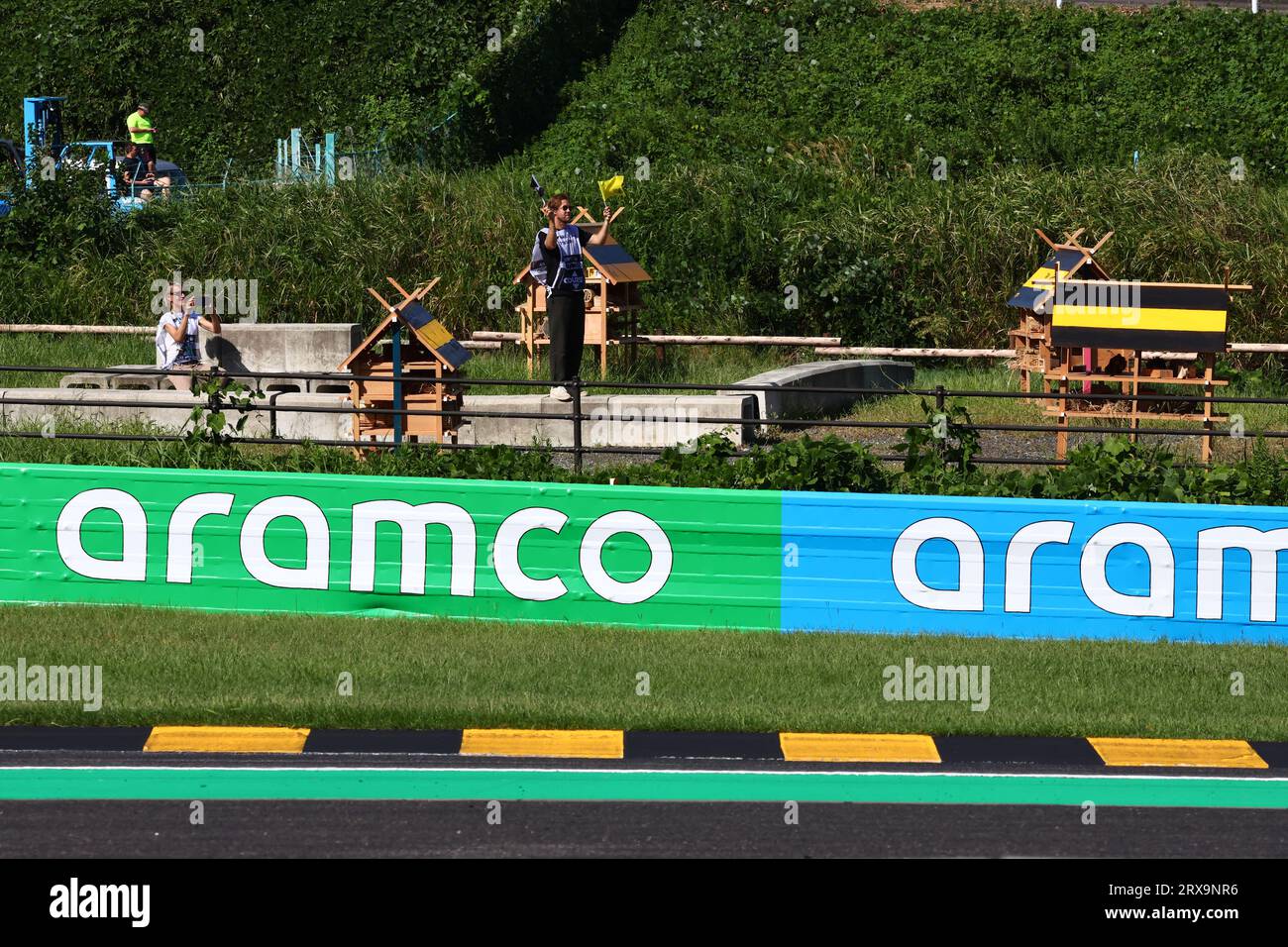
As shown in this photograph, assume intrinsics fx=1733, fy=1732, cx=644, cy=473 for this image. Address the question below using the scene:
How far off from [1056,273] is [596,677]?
11.2m

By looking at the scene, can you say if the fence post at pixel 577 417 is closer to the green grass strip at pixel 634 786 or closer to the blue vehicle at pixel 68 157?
the green grass strip at pixel 634 786

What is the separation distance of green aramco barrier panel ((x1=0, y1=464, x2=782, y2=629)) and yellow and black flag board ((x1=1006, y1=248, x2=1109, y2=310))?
9.50m

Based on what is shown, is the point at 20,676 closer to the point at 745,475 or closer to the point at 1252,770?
the point at 745,475

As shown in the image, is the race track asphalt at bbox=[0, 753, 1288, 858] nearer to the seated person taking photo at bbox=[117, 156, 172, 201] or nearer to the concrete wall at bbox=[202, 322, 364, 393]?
the concrete wall at bbox=[202, 322, 364, 393]

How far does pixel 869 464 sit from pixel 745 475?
2.93 ft

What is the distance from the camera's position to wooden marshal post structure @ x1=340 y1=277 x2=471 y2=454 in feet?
52.4

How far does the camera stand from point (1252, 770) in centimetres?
856

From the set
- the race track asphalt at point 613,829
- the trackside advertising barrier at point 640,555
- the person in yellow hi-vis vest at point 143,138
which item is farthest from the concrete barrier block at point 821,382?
the person in yellow hi-vis vest at point 143,138

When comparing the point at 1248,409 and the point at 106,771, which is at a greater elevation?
the point at 1248,409

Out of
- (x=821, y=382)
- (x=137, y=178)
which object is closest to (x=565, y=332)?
(x=821, y=382)

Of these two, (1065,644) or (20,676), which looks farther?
(1065,644)

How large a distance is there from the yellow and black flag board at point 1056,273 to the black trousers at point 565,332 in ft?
18.7

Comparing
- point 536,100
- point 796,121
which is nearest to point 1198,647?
point 796,121

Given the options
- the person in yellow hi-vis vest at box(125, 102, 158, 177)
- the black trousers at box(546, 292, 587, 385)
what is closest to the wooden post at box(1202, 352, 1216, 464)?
the black trousers at box(546, 292, 587, 385)
